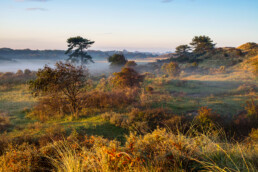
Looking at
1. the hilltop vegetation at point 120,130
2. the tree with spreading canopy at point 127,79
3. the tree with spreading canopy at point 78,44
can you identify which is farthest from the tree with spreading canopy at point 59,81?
the tree with spreading canopy at point 78,44

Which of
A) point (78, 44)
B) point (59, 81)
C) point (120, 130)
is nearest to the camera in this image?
point (120, 130)

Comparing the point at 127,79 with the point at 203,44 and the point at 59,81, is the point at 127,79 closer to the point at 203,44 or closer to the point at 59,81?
the point at 59,81

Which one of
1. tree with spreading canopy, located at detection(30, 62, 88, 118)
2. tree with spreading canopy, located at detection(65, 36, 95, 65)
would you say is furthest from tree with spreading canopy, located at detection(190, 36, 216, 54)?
tree with spreading canopy, located at detection(30, 62, 88, 118)

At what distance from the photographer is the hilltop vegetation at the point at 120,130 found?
10.7ft

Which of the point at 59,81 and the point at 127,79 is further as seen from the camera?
the point at 127,79

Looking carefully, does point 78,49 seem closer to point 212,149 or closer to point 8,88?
point 8,88

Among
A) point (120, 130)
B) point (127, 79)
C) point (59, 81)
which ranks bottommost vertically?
point (120, 130)

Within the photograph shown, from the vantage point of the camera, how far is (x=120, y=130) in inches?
354

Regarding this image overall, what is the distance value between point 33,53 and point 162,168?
4972 inches

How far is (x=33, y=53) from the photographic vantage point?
372ft

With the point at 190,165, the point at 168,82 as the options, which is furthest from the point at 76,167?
the point at 168,82

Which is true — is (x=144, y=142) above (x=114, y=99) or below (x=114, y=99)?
above

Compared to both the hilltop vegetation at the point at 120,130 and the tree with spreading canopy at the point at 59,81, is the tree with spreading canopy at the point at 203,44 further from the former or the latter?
the tree with spreading canopy at the point at 59,81

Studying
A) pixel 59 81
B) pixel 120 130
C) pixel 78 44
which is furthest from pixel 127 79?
pixel 78 44
